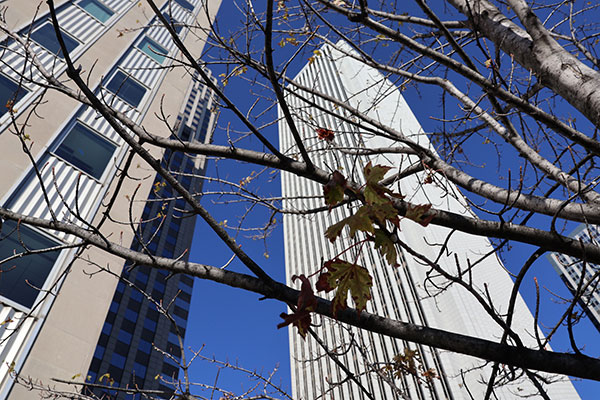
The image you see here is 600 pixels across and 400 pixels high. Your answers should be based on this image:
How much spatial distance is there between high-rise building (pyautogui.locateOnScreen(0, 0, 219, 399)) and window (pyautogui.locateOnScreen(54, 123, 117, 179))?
27 mm

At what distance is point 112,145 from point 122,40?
191 inches

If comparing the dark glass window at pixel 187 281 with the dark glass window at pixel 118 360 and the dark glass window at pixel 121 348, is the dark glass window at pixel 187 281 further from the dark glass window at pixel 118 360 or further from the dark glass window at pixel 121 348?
the dark glass window at pixel 118 360

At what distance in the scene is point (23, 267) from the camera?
6.27m

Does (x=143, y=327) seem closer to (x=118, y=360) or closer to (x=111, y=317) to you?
(x=111, y=317)

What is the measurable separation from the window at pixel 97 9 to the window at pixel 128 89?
9.14 ft

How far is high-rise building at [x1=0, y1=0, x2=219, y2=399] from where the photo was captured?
548 cm

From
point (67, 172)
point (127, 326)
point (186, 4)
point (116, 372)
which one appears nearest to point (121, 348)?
point (116, 372)

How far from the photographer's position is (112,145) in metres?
9.77

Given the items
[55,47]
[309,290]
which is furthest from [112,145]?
[309,290]

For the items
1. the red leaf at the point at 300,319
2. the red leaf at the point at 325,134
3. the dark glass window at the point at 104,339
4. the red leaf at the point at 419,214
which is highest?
the dark glass window at the point at 104,339

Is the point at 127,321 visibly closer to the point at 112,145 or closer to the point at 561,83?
the point at 112,145

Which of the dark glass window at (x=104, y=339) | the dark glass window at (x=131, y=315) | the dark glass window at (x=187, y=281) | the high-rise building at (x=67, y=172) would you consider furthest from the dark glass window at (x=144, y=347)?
the high-rise building at (x=67, y=172)

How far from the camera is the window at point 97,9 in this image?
12.4 metres

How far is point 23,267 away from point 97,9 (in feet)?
34.4
